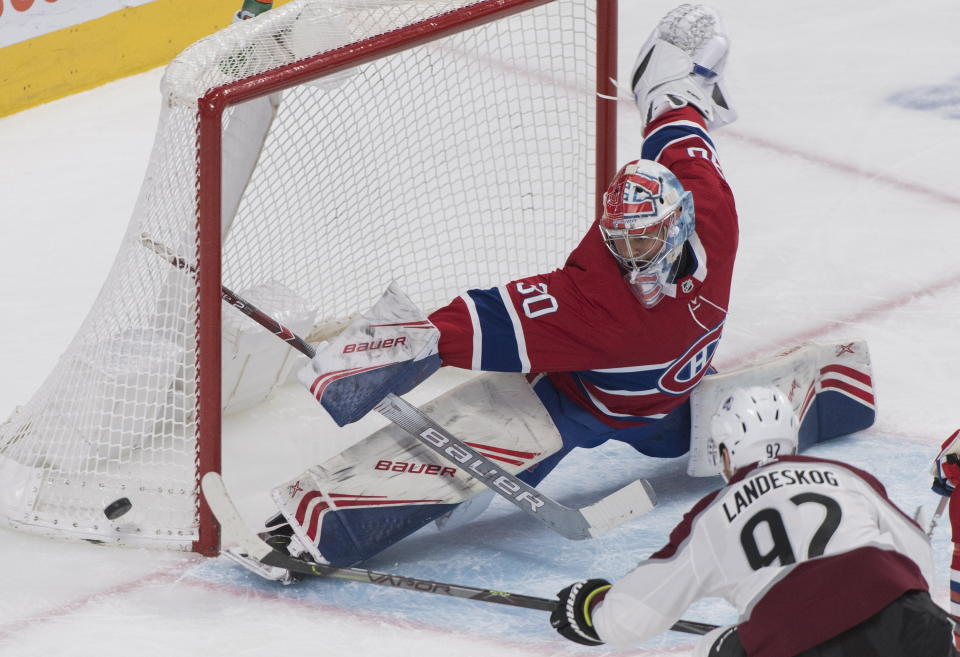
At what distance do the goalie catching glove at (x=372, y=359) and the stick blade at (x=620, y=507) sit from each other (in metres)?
0.45

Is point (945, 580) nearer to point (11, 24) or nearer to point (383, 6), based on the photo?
point (383, 6)

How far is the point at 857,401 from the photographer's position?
3760mm

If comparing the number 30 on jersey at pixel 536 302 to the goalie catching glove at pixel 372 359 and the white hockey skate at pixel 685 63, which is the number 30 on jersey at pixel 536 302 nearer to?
the goalie catching glove at pixel 372 359

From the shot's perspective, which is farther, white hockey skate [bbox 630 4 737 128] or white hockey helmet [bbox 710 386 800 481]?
white hockey skate [bbox 630 4 737 128]

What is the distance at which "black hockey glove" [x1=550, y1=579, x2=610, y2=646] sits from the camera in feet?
8.82

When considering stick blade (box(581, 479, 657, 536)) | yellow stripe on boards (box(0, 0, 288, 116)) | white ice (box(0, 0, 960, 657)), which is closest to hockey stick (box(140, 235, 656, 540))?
stick blade (box(581, 479, 657, 536))

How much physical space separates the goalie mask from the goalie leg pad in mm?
396

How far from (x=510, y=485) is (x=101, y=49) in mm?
3079

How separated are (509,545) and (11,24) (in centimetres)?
288

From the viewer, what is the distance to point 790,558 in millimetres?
2332

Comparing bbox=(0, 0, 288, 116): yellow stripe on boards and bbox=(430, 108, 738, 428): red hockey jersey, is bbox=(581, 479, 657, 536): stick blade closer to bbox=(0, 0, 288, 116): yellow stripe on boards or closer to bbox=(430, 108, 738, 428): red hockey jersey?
bbox=(430, 108, 738, 428): red hockey jersey

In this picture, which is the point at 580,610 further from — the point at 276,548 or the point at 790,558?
the point at 276,548

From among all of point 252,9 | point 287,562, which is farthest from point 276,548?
point 252,9

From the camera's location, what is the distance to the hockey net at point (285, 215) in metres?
3.21
